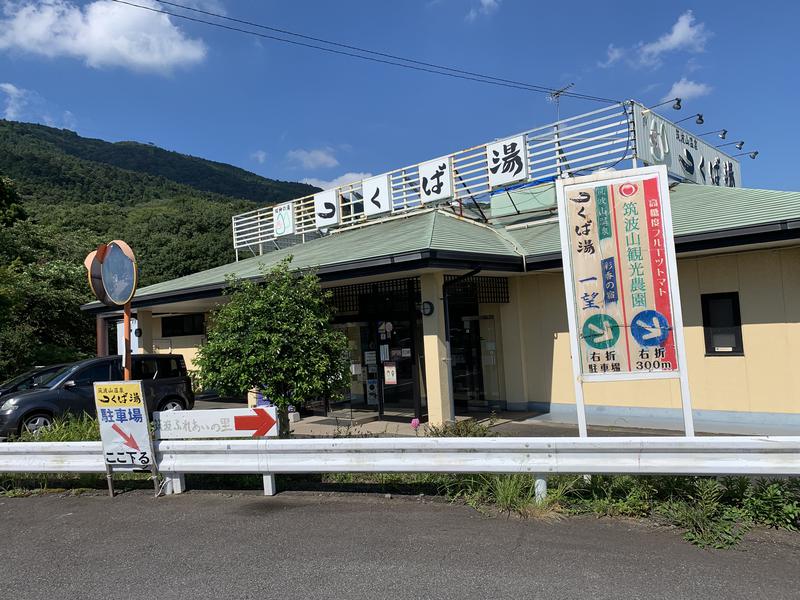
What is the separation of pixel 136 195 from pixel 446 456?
85.0 meters

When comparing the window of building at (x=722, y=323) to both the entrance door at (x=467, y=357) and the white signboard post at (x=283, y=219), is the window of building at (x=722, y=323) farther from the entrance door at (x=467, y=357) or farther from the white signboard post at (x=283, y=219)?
the white signboard post at (x=283, y=219)

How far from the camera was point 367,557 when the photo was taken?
4.41 meters

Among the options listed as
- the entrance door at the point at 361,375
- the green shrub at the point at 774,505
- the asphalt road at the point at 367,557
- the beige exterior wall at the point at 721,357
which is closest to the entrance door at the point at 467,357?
the beige exterior wall at the point at 721,357

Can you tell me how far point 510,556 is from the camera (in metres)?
4.33

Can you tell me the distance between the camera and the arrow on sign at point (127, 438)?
6371mm

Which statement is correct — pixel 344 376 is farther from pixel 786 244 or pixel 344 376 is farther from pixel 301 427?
pixel 786 244

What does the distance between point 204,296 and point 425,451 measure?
9.36 meters

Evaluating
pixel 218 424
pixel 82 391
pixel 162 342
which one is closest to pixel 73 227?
pixel 162 342

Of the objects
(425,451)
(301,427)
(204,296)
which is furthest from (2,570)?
(204,296)

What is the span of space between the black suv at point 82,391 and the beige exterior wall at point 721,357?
7.51 m

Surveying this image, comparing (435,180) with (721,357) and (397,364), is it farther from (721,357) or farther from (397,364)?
(721,357)

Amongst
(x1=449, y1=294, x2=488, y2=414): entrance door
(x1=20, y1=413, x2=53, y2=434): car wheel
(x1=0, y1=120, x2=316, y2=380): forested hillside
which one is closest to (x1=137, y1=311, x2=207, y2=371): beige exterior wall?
(x1=0, y1=120, x2=316, y2=380): forested hillside

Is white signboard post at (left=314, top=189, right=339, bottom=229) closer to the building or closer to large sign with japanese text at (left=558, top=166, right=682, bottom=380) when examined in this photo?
the building

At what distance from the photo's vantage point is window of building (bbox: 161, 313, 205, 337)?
19.8 metres
